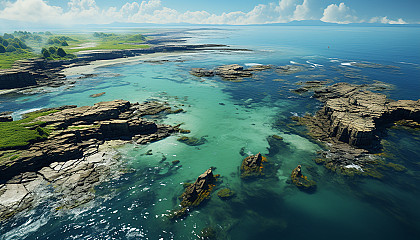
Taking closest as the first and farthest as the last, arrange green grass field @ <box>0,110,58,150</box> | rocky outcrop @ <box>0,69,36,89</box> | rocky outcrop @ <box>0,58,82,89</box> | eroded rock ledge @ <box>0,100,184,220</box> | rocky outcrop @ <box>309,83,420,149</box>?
1. eroded rock ledge @ <box>0,100,184,220</box>
2. green grass field @ <box>0,110,58,150</box>
3. rocky outcrop @ <box>309,83,420,149</box>
4. rocky outcrop @ <box>0,69,36,89</box>
5. rocky outcrop @ <box>0,58,82,89</box>

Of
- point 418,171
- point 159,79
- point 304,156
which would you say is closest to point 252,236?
point 304,156

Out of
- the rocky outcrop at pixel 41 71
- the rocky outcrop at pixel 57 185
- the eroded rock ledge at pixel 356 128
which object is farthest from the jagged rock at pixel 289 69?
the rocky outcrop at pixel 41 71

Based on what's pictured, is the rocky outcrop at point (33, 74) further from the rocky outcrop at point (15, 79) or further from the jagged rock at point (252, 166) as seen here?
the jagged rock at point (252, 166)

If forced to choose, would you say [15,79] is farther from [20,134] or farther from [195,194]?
[195,194]

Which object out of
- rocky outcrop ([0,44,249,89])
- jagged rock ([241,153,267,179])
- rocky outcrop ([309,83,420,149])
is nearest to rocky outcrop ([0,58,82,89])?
rocky outcrop ([0,44,249,89])

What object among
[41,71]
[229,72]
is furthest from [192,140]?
[41,71]

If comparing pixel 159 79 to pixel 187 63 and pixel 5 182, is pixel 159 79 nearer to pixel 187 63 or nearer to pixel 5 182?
pixel 187 63

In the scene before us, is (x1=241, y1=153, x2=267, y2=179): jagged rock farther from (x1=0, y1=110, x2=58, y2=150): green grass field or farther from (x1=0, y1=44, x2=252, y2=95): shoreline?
(x1=0, y1=44, x2=252, y2=95): shoreline
